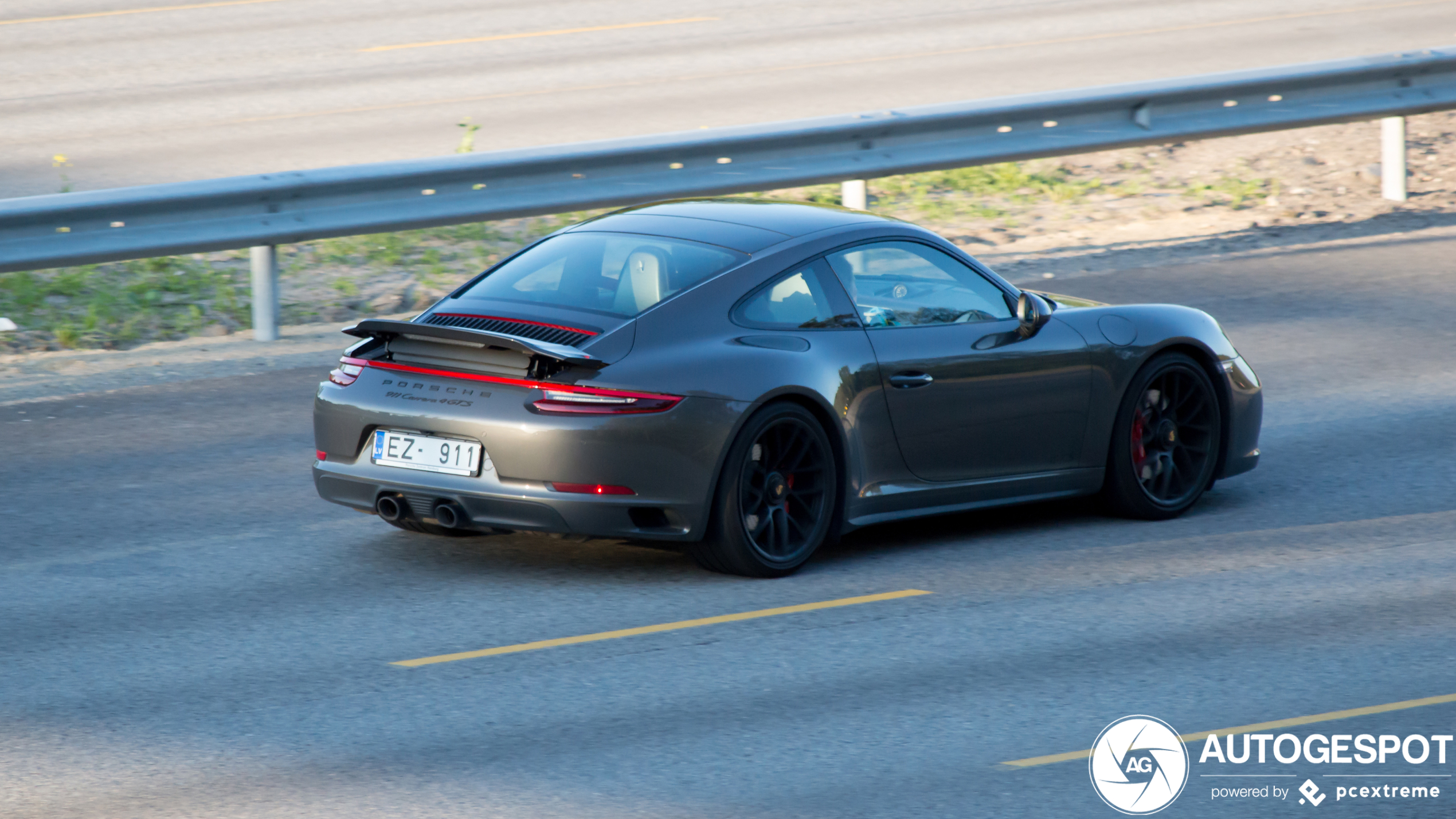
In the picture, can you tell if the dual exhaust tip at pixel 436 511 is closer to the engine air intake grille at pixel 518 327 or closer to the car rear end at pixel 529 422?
the car rear end at pixel 529 422

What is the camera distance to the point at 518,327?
741cm

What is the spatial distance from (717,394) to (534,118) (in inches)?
509

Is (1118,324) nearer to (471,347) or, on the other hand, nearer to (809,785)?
(471,347)

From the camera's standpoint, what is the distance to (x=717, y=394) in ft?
23.7

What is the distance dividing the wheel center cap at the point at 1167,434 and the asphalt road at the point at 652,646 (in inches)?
15.0

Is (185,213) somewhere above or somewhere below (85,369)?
above

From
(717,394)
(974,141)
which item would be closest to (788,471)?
(717,394)

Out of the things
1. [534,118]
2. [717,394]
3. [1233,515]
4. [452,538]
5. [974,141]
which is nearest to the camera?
[717,394]

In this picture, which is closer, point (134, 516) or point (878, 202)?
point (134, 516)

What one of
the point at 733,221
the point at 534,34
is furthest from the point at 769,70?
the point at 733,221

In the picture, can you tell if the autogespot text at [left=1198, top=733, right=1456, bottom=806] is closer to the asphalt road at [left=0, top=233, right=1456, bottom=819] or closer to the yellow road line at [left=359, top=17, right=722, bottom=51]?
the asphalt road at [left=0, top=233, right=1456, bottom=819]

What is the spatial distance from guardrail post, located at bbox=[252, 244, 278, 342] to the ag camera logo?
24.4 feet

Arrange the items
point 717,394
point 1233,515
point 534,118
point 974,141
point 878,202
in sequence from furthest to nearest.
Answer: point 534,118
point 878,202
point 974,141
point 1233,515
point 717,394

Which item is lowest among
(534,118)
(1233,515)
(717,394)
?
(1233,515)
